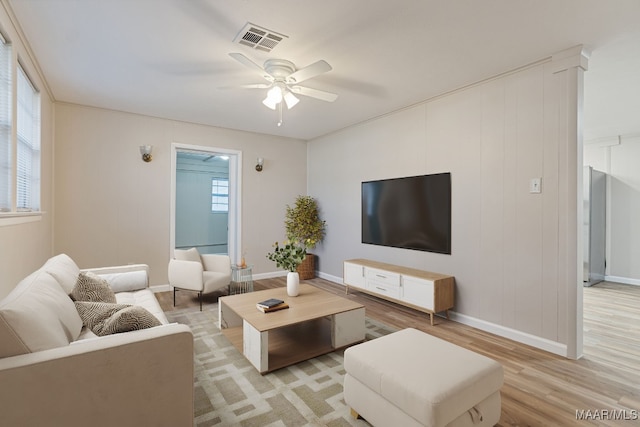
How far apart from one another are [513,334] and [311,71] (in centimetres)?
317

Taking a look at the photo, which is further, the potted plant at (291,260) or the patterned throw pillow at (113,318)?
the potted plant at (291,260)

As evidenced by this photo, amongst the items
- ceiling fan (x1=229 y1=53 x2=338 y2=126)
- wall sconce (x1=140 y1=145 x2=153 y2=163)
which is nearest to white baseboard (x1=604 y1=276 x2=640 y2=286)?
ceiling fan (x1=229 y1=53 x2=338 y2=126)

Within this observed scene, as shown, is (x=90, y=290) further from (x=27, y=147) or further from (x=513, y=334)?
(x=513, y=334)

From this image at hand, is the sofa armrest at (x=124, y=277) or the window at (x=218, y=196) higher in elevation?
the window at (x=218, y=196)

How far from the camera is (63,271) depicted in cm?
228

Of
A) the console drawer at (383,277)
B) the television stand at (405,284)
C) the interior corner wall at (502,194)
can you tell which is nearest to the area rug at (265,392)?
the television stand at (405,284)

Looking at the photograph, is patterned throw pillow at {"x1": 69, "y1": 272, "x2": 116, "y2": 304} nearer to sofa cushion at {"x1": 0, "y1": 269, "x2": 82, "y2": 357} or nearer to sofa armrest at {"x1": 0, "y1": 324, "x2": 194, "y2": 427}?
sofa cushion at {"x1": 0, "y1": 269, "x2": 82, "y2": 357}

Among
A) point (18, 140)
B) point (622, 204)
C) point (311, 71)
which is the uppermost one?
point (311, 71)

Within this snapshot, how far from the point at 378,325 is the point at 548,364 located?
151 centimetres

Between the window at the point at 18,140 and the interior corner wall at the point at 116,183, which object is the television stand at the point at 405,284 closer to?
the interior corner wall at the point at 116,183

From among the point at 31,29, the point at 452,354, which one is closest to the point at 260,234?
the point at 31,29

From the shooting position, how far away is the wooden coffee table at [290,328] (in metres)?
2.46

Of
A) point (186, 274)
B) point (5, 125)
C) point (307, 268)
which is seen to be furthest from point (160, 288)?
point (5, 125)

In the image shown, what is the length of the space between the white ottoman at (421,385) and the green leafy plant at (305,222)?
149 inches
